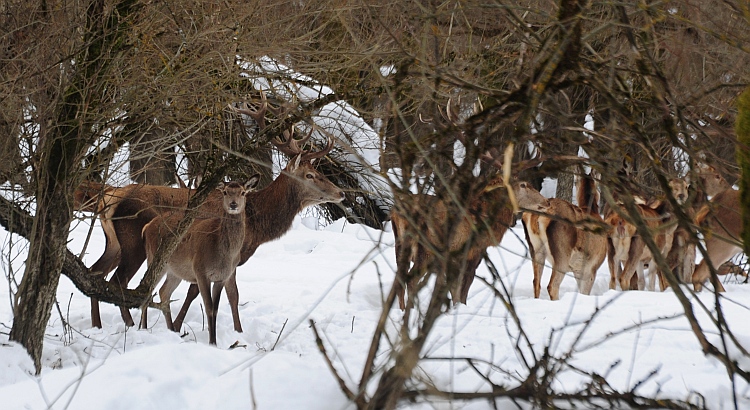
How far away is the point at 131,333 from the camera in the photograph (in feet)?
25.0

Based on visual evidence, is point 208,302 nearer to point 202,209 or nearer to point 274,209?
point 202,209

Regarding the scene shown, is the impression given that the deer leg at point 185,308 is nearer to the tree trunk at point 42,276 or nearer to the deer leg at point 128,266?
the deer leg at point 128,266

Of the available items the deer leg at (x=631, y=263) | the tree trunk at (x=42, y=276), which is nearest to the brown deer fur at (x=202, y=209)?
the tree trunk at (x=42, y=276)

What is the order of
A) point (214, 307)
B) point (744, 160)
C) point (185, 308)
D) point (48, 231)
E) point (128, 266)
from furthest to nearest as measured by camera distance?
1. point (128, 266)
2. point (185, 308)
3. point (214, 307)
4. point (48, 231)
5. point (744, 160)

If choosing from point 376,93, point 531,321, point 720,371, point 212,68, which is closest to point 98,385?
point 720,371

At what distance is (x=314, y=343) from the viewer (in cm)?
826

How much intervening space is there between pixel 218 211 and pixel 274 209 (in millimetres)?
1148

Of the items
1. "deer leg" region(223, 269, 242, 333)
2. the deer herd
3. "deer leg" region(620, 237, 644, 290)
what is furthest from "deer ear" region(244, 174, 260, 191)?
"deer leg" region(620, 237, 644, 290)

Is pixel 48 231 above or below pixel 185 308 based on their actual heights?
above

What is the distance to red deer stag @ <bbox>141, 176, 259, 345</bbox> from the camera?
29.2 feet

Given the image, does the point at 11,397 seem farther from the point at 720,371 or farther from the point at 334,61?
the point at 334,61

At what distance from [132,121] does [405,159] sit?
3.81 meters

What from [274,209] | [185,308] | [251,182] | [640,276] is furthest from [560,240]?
[185,308]

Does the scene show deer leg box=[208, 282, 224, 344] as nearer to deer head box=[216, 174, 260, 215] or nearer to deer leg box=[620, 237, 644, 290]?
deer head box=[216, 174, 260, 215]
